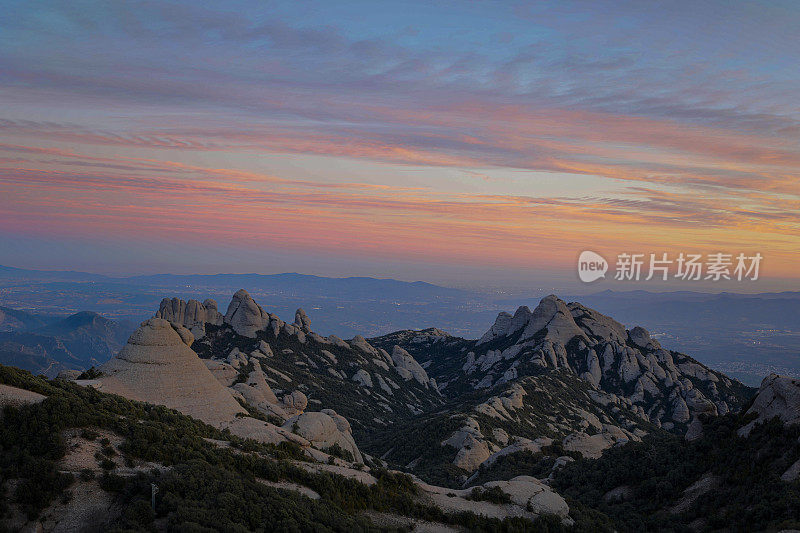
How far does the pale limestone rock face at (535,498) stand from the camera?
31905mm

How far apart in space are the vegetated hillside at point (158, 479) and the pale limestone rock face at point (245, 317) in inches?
3683

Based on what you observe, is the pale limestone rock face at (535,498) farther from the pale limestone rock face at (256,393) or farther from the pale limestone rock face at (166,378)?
the pale limestone rock face at (256,393)

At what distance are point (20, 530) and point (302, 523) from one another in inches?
456

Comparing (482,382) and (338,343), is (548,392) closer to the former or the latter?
(482,382)

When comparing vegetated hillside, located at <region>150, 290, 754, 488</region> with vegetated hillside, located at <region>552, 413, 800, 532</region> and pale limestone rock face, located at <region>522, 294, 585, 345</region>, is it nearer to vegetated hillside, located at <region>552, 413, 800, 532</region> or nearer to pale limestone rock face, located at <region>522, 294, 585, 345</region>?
pale limestone rock face, located at <region>522, 294, 585, 345</region>

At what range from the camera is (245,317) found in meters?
126

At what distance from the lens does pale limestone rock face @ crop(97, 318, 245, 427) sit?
41344 mm

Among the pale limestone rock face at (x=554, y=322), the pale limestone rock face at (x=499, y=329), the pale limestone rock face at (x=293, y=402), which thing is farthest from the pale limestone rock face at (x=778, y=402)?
the pale limestone rock face at (x=499, y=329)

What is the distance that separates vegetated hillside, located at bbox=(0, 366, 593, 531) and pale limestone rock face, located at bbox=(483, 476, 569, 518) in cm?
226

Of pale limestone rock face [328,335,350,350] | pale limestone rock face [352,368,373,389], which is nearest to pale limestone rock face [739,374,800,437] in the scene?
pale limestone rock face [352,368,373,389]

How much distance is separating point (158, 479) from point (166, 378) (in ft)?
77.2

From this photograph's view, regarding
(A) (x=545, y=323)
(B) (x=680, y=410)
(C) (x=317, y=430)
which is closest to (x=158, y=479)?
(C) (x=317, y=430)

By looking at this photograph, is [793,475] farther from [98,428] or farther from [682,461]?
[98,428]

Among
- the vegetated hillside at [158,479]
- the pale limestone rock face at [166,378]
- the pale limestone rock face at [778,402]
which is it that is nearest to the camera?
the vegetated hillside at [158,479]
